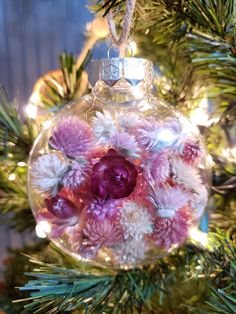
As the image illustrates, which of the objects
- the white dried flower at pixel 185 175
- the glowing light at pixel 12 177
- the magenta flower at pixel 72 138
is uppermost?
the magenta flower at pixel 72 138

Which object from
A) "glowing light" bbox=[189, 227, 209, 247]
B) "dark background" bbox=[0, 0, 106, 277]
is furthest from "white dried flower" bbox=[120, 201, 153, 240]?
"dark background" bbox=[0, 0, 106, 277]

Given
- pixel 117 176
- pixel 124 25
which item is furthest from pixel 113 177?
pixel 124 25

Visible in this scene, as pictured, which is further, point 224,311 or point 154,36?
point 154,36

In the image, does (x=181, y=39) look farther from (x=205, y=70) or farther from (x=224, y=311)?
(x=224, y=311)

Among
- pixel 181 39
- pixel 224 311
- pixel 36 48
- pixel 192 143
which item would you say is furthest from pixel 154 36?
pixel 36 48

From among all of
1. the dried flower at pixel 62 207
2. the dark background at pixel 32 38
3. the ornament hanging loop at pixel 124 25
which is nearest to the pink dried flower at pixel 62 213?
the dried flower at pixel 62 207

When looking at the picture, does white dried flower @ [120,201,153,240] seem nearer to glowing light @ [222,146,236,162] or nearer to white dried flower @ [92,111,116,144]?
white dried flower @ [92,111,116,144]

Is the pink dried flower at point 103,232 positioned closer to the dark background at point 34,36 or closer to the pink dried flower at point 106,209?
the pink dried flower at point 106,209

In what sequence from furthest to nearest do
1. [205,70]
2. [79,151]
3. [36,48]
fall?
[36,48] → [205,70] → [79,151]
